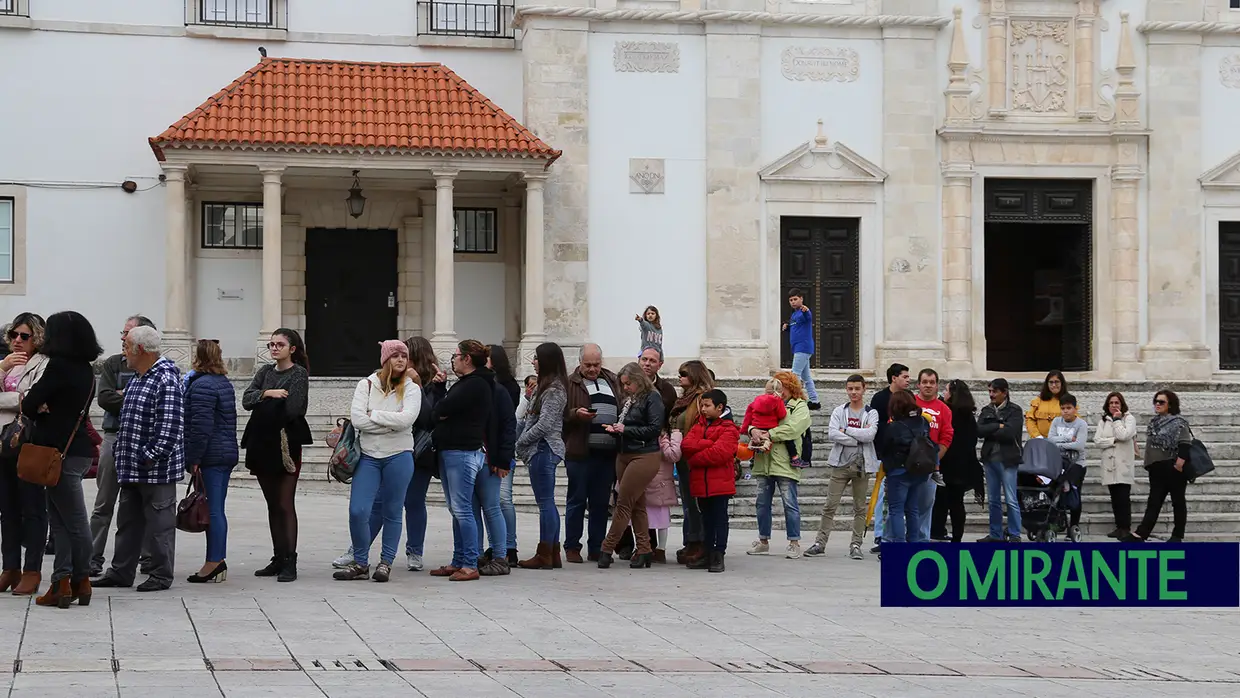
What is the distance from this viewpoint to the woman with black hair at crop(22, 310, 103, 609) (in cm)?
1070

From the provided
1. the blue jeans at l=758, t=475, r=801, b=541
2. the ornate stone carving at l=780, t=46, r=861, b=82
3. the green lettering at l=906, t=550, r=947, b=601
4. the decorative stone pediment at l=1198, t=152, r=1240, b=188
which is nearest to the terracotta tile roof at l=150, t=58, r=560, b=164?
the ornate stone carving at l=780, t=46, r=861, b=82

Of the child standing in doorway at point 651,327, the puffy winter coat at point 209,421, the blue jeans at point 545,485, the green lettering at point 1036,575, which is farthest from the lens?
the child standing in doorway at point 651,327

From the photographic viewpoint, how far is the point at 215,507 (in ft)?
39.8

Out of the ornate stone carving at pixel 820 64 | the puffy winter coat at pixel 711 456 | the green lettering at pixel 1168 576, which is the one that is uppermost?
the ornate stone carving at pixel 820 64

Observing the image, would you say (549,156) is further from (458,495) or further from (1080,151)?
(458,495)

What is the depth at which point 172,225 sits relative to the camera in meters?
24.3

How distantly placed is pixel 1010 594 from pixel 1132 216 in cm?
1861

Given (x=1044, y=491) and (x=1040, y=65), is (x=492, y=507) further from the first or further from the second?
(x=1040, y=65)

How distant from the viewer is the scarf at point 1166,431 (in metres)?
17.2

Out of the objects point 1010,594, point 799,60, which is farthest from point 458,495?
point 799,60

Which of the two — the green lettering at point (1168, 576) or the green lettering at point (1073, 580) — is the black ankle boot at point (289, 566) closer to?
the green lettering at point (1073, 580)

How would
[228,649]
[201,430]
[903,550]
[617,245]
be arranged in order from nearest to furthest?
[228,649] < [903,550] < [201,430] < [617,245]

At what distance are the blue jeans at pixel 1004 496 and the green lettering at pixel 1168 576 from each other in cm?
518

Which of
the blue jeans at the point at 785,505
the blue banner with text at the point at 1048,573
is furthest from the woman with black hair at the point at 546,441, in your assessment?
the blue banner with text at the point at 1048,573
